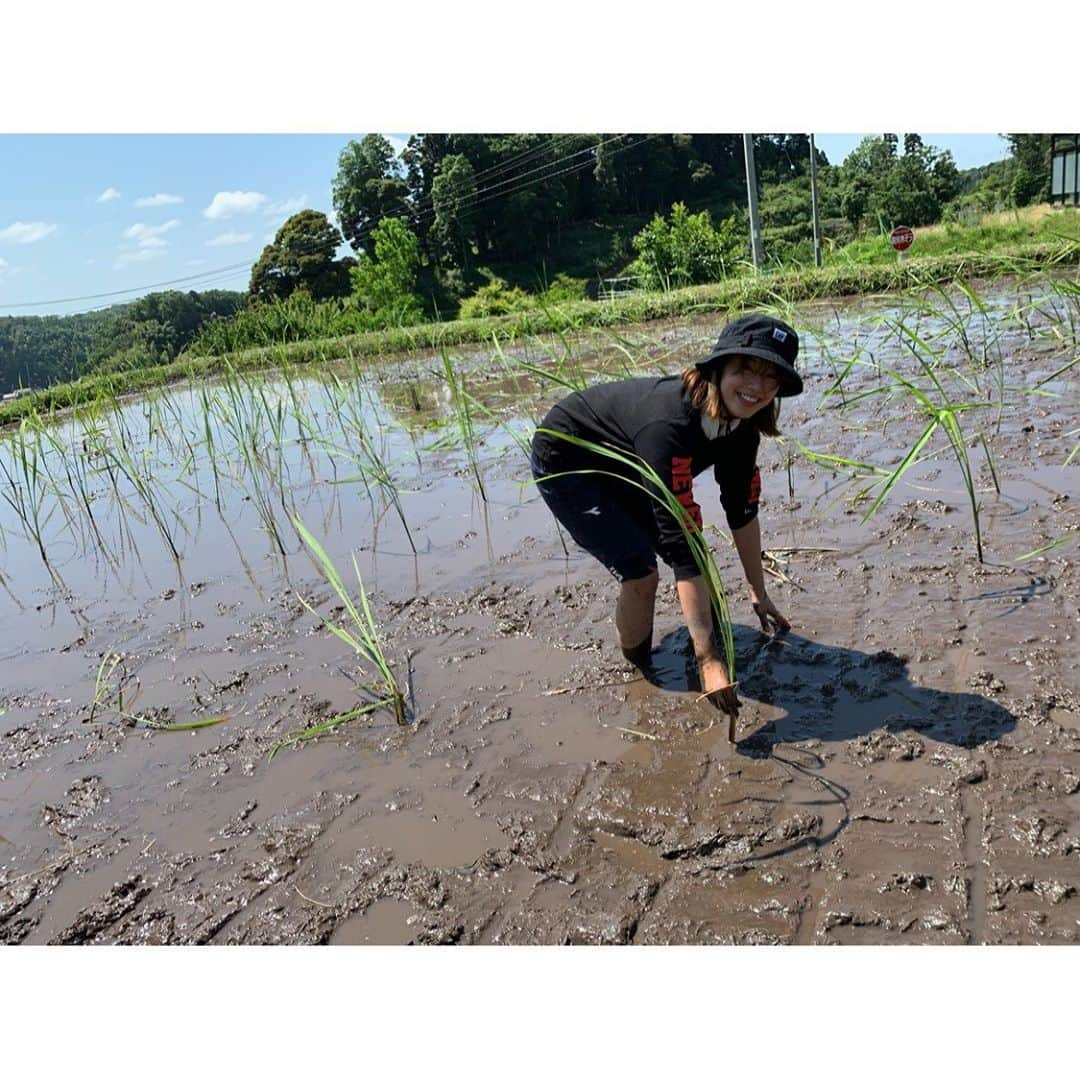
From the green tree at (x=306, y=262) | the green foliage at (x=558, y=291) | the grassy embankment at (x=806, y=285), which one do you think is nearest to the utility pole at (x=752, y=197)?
the grassy embankment at (x=806, y=285)

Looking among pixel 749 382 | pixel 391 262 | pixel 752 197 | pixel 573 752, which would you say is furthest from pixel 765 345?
pixel 391 262

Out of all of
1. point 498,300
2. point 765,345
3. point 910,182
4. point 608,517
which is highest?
point 910,182

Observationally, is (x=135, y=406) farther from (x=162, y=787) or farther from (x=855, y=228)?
(x=855, y=228)

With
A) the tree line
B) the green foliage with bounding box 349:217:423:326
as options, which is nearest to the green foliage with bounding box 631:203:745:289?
the tree line

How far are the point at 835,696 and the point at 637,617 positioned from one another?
637 millimetres

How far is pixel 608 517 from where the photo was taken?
2559 mm

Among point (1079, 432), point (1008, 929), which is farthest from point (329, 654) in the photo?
point (1079, 432)

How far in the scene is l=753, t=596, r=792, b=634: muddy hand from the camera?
2.54m

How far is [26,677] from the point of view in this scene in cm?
334

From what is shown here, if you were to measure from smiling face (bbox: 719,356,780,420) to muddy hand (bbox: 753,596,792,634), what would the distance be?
721 mm

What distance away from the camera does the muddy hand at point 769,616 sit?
254cm

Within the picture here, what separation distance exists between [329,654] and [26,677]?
133 cm

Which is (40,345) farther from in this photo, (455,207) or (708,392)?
(455,207)

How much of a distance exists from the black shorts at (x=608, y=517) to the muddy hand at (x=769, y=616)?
13.8 inches
